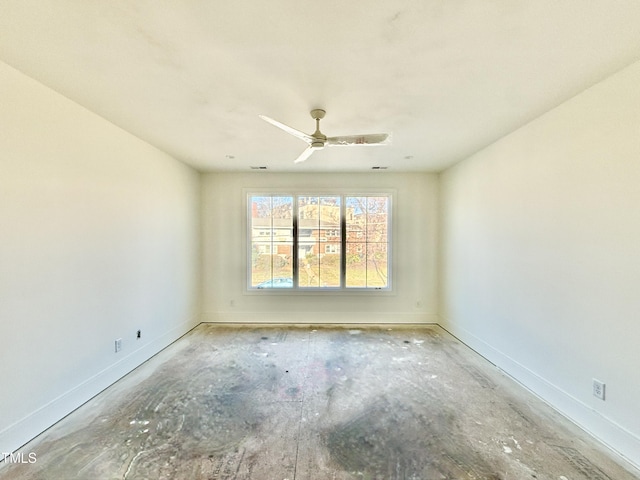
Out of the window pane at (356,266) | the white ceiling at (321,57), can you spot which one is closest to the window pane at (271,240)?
the window pane at (356,266)

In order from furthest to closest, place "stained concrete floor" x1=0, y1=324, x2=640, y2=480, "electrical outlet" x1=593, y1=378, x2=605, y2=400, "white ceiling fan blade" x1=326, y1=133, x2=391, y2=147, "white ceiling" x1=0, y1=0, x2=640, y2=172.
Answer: "white ceiling fan blade" x1=326, y1=133, x2=391, y2=147 < "electrical outlet" x1=593, y1=378, x2=605, y2=400 < "stained concrete floor" x1=0, y1=324, x2=640, y2=480 < "white ceiling" x1=0, y1=0, x2=640, y2=172

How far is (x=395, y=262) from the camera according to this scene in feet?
15.2

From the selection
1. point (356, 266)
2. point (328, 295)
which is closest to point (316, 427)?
point (328, 295)

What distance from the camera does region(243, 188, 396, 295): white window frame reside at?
4617 millimetres

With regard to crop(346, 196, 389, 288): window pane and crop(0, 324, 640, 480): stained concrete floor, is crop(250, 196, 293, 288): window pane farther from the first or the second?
crop(0, 324, 640, 480): stained concrete floor

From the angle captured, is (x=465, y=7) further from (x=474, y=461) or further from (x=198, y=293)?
(x=198, y=293)

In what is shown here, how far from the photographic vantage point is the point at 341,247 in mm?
4688

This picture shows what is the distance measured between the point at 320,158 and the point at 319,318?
102 inches

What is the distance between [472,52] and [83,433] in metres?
3.69

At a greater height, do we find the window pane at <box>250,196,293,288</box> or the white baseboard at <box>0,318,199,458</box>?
the window pane at <box>250,196,293,288</box>

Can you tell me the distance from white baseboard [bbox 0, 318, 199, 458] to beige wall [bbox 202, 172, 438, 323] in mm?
1443

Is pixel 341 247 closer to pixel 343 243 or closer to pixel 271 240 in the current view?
pixel 343 243

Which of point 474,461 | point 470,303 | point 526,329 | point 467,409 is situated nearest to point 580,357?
A: point 526,329

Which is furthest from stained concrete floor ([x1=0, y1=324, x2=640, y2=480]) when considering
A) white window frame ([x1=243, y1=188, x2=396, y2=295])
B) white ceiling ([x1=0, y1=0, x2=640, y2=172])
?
white ceiling ([x1=0, y1=0, x2=640, y2=172])
